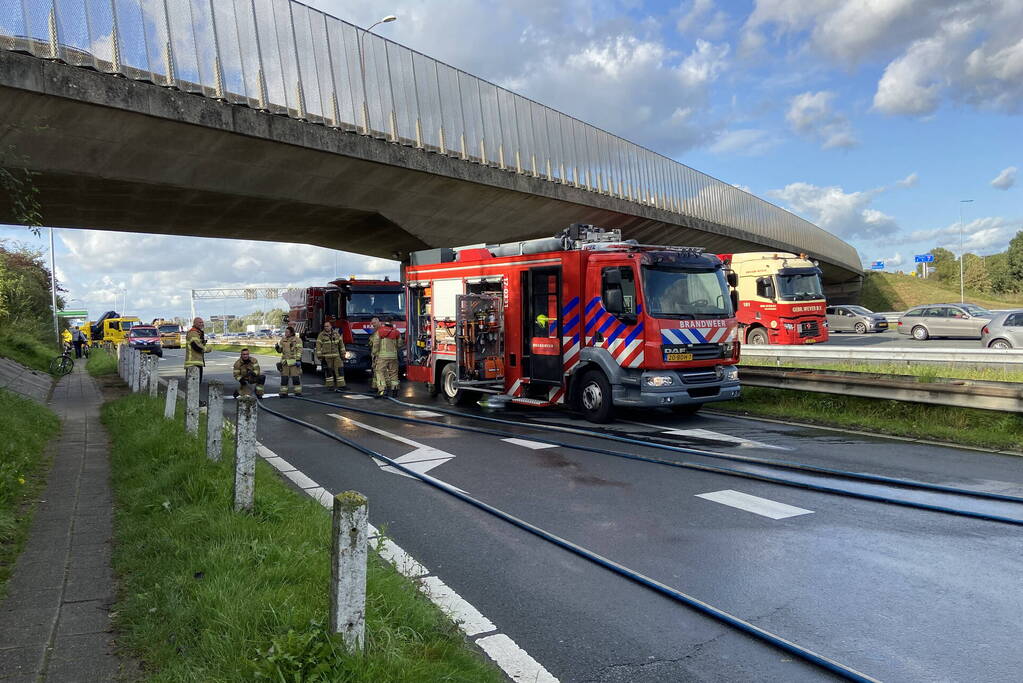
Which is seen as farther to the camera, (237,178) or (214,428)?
(237,178)

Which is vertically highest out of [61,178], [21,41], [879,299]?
[21,41]

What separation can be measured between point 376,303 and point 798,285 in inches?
528

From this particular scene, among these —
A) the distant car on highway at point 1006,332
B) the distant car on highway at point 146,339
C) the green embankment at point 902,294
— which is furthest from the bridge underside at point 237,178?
the green embankment at point 902,294

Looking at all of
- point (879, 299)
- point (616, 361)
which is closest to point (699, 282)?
point (616, 361)

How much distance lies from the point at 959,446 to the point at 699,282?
446 cm

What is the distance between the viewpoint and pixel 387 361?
16.7m

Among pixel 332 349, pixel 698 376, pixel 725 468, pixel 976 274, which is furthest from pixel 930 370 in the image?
pixel 976 274

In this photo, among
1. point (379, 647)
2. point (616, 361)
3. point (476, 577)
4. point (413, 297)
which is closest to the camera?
point (379, 647)

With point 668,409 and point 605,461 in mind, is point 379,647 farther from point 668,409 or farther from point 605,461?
point 668,409

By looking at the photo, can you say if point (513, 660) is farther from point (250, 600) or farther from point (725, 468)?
point (725, 468)

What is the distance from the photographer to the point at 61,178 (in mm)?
15969

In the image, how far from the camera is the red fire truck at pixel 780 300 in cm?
A: 2317

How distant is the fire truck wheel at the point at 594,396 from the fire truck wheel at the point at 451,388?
3072mm

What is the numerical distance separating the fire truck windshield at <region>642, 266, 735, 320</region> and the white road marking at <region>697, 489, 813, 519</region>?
4.77 meters
